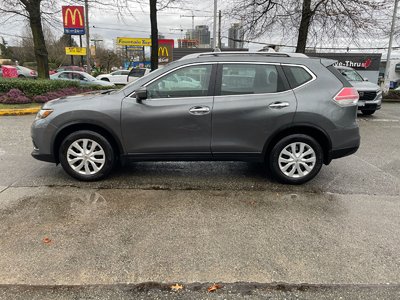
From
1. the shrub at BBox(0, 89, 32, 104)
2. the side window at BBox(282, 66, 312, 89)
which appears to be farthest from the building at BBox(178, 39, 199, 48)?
the side window at BBox(282, 66, 312, 89)

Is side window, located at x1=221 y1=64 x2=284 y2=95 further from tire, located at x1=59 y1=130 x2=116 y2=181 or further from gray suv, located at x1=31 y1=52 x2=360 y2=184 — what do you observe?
tire, located at x1=59 y1=130 x2=116 y2=181

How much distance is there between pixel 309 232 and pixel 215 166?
234 cm

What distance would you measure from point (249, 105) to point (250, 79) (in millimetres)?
360

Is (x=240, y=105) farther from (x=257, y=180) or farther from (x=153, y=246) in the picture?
(x=153, y=246)

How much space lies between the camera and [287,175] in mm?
4711

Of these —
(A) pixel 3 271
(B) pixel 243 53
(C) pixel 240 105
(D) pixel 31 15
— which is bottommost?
(A) pixel 3 271

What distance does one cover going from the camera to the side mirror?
14.3 ft

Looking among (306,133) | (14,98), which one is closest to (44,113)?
(306,133)

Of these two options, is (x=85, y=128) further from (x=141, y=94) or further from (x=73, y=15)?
(x=73, y=15)

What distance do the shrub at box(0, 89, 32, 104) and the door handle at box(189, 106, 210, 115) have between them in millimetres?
9793

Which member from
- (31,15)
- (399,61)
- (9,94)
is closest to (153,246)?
(9,94)

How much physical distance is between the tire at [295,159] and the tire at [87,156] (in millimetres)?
2213

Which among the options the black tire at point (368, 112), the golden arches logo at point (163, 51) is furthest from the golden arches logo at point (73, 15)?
the black tire at point (368, 112)

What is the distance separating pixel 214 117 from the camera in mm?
4457
